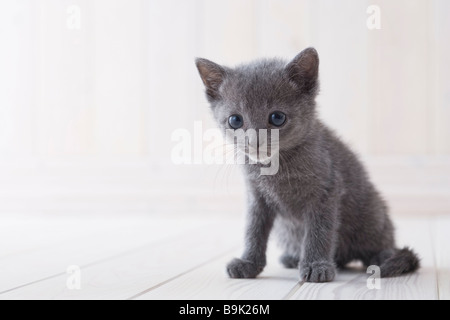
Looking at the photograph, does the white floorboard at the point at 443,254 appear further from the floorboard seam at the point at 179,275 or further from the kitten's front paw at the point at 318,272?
the floorboard seam at the point at 179,275

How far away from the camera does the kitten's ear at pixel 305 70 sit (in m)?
1.53

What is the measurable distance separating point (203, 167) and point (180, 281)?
1.71m

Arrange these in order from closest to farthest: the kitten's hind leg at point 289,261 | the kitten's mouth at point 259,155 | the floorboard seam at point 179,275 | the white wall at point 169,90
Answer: the floorboard seam at point 179,275 < the kitten's mouth at point 259,155 < the kitten's hind leg at point 289,261 < the white wall at point 169,90

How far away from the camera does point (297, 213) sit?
63.8 inches

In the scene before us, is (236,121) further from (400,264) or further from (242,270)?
(400,264)

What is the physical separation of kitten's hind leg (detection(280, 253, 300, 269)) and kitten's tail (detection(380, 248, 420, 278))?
0.82 ft

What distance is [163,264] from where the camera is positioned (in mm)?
1834

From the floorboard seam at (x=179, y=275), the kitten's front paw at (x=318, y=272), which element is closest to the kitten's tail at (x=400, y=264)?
the kitten's front paw at (x=318, y=272)

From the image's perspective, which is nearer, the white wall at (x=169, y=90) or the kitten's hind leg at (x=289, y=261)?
the kitten's hind leg at (x=289, y=261)

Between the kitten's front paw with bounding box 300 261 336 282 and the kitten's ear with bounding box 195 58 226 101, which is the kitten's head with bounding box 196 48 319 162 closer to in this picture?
the kitten's ear with bounding box 195 58 226 101

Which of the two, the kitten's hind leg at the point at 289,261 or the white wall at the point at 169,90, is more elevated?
the white wall at the point at 169,90

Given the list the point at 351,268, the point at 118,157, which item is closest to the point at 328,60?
the point at 118,157

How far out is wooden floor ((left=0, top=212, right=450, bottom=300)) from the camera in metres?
1.42

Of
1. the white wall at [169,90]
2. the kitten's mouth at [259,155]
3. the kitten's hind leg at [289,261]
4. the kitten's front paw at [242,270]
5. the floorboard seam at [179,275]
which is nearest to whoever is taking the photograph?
the floorboard seam at [179,275]
